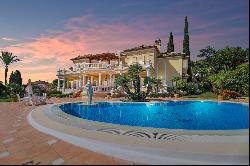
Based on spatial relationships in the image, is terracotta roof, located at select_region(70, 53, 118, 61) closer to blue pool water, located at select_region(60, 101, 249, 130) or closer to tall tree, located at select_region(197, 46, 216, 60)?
tall tree, located at select_region(197, 46, 216, 60)

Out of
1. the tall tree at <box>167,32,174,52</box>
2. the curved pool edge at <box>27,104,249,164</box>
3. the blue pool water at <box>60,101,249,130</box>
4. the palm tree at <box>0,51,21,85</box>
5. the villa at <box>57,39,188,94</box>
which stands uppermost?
the tall tree at <box>167,32,174,52</box>

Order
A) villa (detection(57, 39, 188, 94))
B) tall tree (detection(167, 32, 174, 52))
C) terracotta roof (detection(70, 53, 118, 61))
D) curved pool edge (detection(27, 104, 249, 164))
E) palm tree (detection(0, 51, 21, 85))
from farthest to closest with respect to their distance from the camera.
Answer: palm tree (detection(0, 51, 21, 85)), tall tree (detection(167, 32, 174, 52)), terracotta roof (detection(70, 53, 118, 61)), villa (detection(57, 39, 188, 94)), curved pool edge (detection(27, 104, 249, 164))

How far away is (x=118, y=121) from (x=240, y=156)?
8785mm

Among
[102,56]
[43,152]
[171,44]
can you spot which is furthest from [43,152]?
[171,44]

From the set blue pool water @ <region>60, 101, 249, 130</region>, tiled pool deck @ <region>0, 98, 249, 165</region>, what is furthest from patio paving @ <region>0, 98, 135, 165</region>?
blue pool water @ <region>60, 101, 249, 130</region>

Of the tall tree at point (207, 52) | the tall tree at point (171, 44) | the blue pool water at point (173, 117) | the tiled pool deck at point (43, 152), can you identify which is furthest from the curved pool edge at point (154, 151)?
the tall tree at point (207, 52)

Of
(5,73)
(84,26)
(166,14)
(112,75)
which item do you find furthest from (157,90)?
(5,73)

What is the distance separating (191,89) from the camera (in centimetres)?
3306

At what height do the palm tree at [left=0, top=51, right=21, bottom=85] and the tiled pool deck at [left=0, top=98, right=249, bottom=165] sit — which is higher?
the palm tree at [left=0, top=51, right=21, bottom=85]

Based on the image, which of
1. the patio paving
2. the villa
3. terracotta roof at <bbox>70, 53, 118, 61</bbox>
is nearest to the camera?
the patio paving

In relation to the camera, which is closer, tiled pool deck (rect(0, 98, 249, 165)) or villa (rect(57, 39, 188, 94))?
tiled pool deck (rect(0, 98, 249, 165))

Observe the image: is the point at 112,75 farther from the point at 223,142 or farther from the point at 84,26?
the point at 223,142

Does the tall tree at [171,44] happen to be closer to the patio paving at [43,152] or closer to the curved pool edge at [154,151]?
the patio paving at [43,152]

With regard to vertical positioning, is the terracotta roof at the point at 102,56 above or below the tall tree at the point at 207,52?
below
